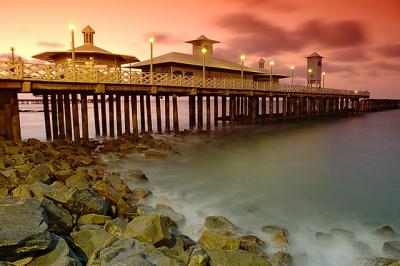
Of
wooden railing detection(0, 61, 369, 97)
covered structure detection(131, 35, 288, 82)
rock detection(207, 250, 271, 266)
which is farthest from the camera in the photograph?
covered structure detection(131, 35, 288, 82)

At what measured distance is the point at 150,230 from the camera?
18.6ft

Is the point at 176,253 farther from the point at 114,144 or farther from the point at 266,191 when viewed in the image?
the point at 114,144

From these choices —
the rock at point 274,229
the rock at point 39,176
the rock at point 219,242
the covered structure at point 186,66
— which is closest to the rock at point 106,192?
the rock at point 39,176

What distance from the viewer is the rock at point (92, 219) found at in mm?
6340

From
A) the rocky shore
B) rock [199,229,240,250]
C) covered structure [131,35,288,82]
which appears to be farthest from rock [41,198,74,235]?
covered structure [131,35,288,82]

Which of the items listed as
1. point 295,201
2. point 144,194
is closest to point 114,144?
point 144,194

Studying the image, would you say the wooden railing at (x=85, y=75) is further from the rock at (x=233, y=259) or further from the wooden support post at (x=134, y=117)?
the rock at (x=233, y=259)

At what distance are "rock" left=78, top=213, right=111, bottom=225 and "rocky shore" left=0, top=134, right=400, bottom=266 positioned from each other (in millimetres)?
20

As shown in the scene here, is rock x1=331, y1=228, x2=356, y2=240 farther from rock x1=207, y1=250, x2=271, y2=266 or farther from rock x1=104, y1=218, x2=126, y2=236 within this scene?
rock x1=104, y1=218, x2=126, y2=236

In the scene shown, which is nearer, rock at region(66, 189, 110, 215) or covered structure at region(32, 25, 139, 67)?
rock at region(66, 189, 110, 215)

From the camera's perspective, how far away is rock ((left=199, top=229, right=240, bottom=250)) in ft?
19.8

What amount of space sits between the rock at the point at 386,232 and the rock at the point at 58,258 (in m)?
7.47

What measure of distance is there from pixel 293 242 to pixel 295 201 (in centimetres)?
338

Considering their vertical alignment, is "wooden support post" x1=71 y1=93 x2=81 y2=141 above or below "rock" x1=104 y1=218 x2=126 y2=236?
above
